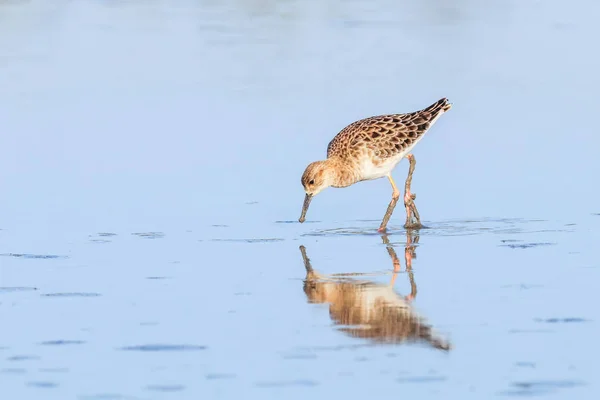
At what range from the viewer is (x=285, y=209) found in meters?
13.0

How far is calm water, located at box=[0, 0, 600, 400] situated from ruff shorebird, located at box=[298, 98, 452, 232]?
329 mm

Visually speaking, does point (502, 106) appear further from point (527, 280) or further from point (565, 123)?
point (527, 280)

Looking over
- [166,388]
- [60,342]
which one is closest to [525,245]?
[60,342]

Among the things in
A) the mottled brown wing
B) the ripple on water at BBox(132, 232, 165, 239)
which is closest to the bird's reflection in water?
the ripple on water at BBox(132, 232, 165, 239)

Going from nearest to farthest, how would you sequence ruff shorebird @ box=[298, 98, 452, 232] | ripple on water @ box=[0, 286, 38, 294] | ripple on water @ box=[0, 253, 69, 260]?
ripple on water @ box=[0, 286, 38, 294] → ripple on water @ box=[0, 253, 69, 260] → ruff shorebird @ box=[298, 98, 452, 232]

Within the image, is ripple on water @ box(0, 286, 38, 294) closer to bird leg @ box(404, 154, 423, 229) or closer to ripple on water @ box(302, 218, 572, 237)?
ripple on water @ box(302, 218, 572, 237)

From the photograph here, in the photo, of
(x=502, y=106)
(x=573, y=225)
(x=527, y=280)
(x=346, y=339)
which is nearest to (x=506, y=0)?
(x=502, y=106)

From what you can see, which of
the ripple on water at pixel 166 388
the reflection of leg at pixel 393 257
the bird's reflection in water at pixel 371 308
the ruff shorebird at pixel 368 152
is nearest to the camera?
the ripple on water at pixel 166 388

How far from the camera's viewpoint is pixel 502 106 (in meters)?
16.4

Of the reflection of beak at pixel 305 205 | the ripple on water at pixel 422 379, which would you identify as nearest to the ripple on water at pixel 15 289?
the reflection of beak at pixel 305 205

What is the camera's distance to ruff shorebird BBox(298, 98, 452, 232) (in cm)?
1284

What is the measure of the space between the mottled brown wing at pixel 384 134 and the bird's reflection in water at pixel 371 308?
8.24 ft

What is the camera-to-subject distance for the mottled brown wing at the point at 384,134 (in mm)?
13094

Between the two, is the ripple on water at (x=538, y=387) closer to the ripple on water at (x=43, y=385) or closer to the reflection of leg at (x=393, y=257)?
the ripple on water at (x=43, y=385)
